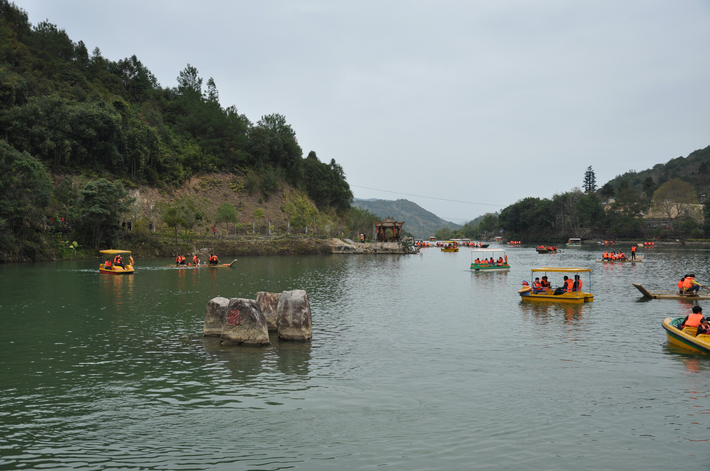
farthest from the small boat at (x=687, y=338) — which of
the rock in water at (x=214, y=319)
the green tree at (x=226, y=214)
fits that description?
the green tree at (x=226, y=214)

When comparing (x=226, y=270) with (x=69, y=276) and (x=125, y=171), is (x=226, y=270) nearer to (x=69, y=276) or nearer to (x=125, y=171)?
(x=69, y=276)

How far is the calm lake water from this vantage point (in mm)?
9773

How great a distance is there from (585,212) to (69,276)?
147256 mm

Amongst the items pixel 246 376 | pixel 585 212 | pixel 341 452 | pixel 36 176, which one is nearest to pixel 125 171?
pixel 36 176

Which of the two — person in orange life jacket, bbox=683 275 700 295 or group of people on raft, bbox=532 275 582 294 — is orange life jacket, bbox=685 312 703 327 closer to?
group of people on raft, bbox=532 275 582 294

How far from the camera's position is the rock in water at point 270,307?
21.0 metres

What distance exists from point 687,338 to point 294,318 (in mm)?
15582

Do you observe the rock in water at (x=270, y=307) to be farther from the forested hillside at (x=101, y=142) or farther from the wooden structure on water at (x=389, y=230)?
the wooden structure on water at (x=389, y=230)

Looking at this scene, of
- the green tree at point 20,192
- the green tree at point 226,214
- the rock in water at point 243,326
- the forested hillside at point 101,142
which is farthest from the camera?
the green tree at point 226,214

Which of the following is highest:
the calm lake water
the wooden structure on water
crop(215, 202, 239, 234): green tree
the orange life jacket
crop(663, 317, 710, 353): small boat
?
crop(215, 202, 239, 234): green tree

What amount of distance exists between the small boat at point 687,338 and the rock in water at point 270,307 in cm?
1671

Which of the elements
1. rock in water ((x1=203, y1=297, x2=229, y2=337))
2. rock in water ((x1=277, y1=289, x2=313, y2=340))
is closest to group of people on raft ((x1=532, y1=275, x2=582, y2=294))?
rock in water ((x1=277, y1=289, x2=313, y2=340))

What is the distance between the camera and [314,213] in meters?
110

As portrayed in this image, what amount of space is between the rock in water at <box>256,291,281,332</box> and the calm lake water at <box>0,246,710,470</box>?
225 cm
